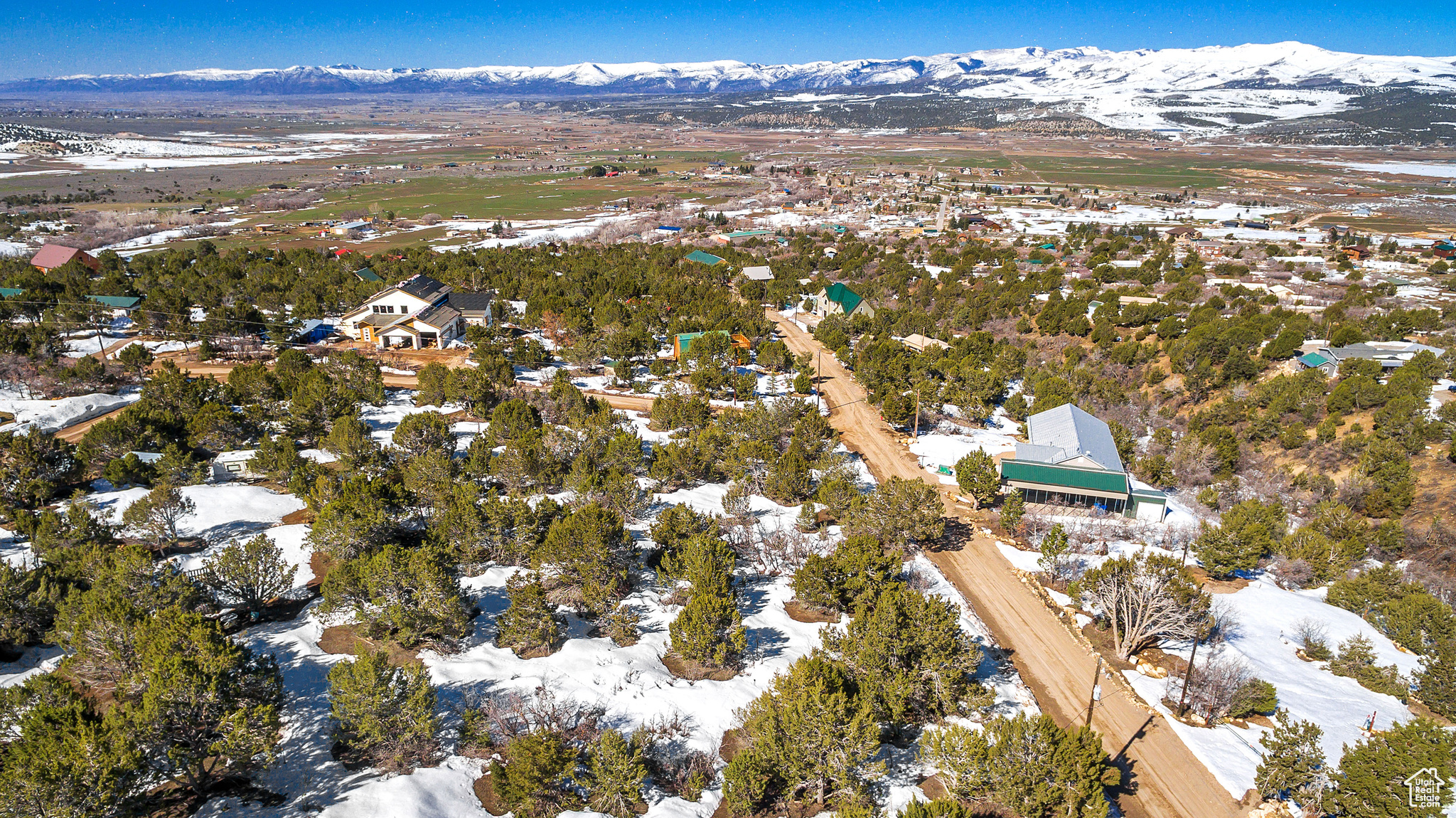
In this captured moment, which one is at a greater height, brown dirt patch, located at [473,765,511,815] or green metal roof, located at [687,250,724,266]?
green metal roof, located at [687,250,724,266]

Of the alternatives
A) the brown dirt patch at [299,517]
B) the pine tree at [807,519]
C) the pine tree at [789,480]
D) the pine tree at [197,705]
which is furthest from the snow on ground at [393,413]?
the pine tree at [197,705]

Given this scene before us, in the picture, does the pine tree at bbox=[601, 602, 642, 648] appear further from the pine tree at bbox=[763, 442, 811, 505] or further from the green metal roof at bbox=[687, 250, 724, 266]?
the green metal roof at bbox=[687, 250, 724, 266]

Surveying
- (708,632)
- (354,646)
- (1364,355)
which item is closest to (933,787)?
(708,632)

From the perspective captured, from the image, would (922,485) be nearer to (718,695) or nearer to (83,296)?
(718,695)

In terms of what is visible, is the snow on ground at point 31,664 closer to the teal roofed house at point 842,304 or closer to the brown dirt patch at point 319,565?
the brown dirt patch at point 319,565

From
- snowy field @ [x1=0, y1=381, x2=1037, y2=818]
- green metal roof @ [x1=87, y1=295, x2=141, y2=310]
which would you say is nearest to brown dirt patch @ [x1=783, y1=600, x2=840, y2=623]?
snowy field @ [x1=0, y1=381, x2=1037, y2=818]

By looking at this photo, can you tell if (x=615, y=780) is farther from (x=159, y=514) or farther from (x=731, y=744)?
(x=159, y=514)

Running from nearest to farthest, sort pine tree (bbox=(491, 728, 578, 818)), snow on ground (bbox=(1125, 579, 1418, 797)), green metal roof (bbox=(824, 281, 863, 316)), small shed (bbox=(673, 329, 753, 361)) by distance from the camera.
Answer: pine tree (bbox=(491, 728, 578, 818)) < snow on ground (bbox=(1125, 579, 1418, 797)) < small shed (bbox=(673, 329, 753, 361)) < green metal roof (bbox=(824, 281, 863, 316))
